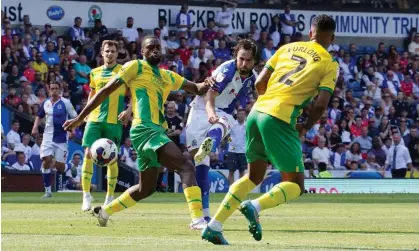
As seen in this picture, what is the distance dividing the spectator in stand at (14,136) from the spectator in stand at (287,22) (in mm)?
11236

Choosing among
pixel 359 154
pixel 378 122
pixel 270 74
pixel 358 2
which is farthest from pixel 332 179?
pixel 270 74

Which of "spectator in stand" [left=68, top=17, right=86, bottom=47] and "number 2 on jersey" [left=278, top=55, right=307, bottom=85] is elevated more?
"number 2 on jersey" [left=278, top=55, right=307, bottom=85]

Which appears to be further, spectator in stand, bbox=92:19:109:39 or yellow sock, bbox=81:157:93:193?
spectator in stand, bbox=92:19:109:39

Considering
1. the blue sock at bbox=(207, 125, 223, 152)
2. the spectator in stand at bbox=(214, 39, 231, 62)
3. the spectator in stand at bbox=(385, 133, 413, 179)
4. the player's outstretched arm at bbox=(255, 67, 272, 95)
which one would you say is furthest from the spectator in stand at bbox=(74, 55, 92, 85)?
the player's outstretched arm at bbox=(255, 67, 272, 95)

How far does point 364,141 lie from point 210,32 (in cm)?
564

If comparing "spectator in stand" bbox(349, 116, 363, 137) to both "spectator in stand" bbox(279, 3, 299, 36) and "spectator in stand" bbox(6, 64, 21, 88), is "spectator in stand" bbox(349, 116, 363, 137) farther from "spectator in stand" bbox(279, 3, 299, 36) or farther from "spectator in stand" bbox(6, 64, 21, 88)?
"spectator in stand" bbox(6, 64, 21, 88)

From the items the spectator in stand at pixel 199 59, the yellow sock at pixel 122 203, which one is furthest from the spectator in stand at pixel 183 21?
the yellow sock at pixel 122 203

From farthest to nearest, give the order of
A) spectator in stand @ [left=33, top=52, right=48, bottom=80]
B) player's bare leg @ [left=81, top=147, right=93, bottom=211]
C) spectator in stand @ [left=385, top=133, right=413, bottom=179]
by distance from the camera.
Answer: spectator in stand @ [left=385, top=133, right=413, bottom=179]
spectator in stand @ [left=33, top=52, right=48, bottom=80]
player's bare leg @ [left=81, top=147, right=93, bottom=211]

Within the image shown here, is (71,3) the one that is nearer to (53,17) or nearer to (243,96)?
(53,17)

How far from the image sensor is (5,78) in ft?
95.7

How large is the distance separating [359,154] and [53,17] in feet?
31.1

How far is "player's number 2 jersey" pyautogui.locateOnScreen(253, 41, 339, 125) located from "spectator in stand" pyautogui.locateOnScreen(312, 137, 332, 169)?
19316 mm

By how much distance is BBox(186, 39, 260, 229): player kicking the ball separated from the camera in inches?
553

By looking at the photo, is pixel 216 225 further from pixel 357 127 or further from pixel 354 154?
pixel 357 127
